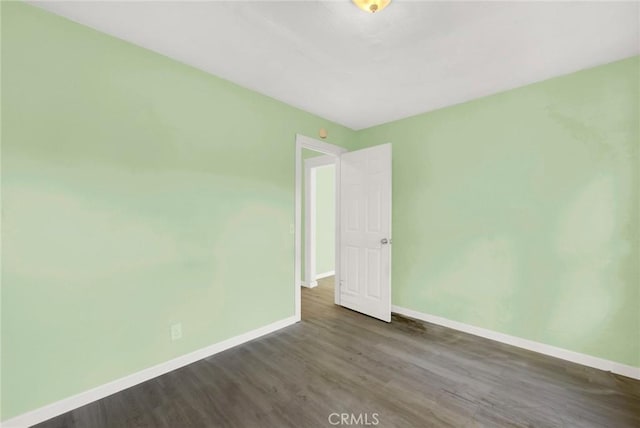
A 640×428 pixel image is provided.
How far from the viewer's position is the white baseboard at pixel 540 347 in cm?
202

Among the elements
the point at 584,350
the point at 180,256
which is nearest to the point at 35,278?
the point at 180,256

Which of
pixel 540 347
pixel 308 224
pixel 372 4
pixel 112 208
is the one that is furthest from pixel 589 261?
pixel 112 208

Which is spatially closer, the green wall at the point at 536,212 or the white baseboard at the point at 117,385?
the white baseboard at the point at 117,385

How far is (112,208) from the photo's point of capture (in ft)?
5.91

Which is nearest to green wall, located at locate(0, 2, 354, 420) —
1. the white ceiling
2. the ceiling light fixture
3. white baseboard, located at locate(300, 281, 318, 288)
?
the white ceiling

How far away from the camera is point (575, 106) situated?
86.4 inches

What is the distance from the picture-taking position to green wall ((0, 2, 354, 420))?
1.52 m

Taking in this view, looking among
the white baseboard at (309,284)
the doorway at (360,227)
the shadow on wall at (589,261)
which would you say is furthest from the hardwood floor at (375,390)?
the white baseboard at (309,284)

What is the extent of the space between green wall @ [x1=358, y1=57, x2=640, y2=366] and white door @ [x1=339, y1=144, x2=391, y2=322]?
423 millimetres

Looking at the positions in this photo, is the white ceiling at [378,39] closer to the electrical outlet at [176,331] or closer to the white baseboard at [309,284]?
the electrical outlet at [176,331]

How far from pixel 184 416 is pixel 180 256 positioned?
1088mm

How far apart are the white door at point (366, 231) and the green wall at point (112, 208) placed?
4.22 feet

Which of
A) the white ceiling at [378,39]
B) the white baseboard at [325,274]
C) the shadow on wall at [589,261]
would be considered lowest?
the white baseboard at [325,274]

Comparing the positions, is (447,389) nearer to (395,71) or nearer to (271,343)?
(271,343)
